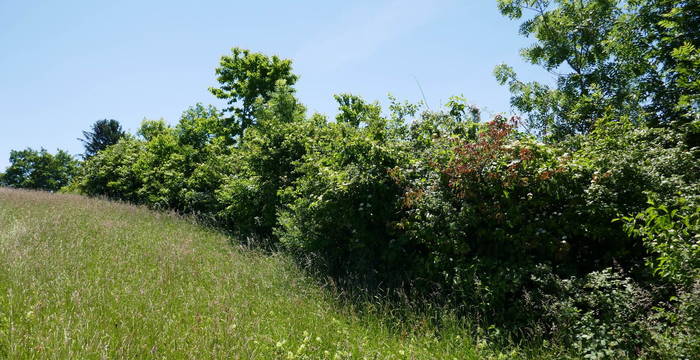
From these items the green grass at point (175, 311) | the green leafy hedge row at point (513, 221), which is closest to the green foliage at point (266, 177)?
the green leafy hedge row at point (513, 221)

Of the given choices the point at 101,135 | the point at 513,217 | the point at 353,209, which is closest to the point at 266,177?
the point at 353,209

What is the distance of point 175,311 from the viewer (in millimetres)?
4590

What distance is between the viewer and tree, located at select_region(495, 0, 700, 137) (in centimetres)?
1105

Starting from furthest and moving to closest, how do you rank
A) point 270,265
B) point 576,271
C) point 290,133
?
point 290,133
point 270,265
point 576,271

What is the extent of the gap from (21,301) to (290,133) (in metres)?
6.60

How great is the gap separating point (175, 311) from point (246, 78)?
25.0m

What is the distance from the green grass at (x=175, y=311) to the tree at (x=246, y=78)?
67.3 ft

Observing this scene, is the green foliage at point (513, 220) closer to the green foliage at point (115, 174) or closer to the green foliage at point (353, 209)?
the green foliage at point (353, 209)

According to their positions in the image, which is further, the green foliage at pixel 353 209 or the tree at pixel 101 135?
the tree at pixel 101 135

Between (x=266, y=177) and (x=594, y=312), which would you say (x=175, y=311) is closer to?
(x=594, y=312)

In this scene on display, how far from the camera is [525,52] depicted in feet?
57.7

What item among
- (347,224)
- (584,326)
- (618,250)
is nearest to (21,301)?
(347,224)

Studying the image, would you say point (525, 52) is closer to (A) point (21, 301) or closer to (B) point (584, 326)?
(B) point (584, 326)

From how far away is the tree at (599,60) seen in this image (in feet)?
36.3
